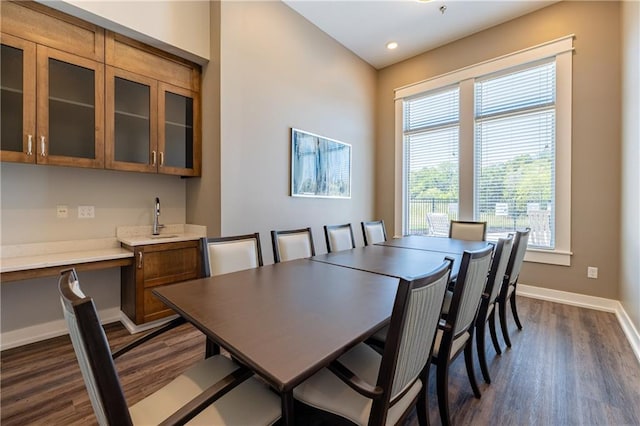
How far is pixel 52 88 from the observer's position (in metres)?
2.23

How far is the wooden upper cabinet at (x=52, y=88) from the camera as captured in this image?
2.05 metres

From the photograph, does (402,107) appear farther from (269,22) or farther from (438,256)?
(438,256)

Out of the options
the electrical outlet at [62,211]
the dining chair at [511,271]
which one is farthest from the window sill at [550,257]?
the electrical outlet at [62,211]

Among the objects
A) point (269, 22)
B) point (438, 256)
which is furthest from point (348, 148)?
point (438, 256)

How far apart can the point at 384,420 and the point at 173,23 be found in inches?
139

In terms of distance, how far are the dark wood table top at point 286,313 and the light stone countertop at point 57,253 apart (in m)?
1.37

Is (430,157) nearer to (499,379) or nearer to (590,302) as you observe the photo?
(590,302)

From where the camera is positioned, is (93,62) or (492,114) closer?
(93,62)

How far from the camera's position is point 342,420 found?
1.03 m

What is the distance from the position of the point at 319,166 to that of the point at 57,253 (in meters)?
2.96

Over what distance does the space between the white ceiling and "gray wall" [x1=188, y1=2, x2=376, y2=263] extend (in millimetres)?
229

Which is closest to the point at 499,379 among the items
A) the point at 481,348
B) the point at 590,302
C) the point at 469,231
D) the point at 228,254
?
the point at 481,348

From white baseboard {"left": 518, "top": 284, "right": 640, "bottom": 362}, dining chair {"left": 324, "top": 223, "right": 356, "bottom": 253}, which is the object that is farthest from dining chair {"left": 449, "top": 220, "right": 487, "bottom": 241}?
dining chair {"left": 324, "top": 223, "right": 356, "bottom": 253}

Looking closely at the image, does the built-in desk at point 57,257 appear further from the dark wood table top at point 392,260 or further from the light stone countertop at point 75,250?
the dark wood table top at point 392,260
